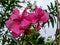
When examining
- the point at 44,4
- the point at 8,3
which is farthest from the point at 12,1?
the point at 44,4

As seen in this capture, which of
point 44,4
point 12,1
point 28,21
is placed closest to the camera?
point 28,21

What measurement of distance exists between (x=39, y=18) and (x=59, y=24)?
62 millimetres

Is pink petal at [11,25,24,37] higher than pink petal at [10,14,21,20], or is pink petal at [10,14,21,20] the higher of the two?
pink petal at [10,14,21,20]

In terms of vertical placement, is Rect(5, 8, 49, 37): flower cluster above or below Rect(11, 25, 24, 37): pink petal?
above

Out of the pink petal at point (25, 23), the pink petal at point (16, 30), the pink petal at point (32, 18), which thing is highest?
the pink petal at point (32, 18)

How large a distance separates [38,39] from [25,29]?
0.26 feet

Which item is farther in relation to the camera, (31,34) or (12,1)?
(12,1)

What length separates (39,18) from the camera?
0.60 m

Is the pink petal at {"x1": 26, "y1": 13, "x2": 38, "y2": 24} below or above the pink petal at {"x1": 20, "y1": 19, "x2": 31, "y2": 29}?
above

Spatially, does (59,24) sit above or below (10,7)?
below

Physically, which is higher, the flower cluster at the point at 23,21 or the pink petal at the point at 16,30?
the flower cluster at the point at 23,21

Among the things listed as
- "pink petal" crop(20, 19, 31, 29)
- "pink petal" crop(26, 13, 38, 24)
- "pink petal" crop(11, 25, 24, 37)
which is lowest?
"pink petal" crop(11, 25, 24, 37)

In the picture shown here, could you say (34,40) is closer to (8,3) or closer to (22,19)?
(22,19)

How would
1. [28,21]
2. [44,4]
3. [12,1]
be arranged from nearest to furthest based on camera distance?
1. [28,21]
2. [12,1]
3. [44,4]
